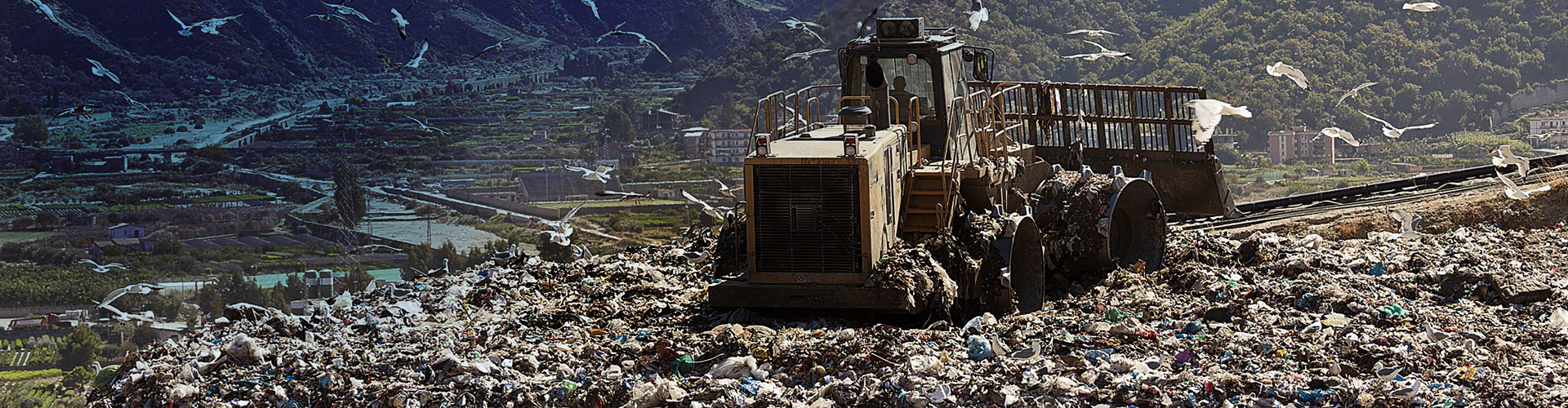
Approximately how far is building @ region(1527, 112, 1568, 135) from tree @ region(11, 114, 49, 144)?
37740 mm

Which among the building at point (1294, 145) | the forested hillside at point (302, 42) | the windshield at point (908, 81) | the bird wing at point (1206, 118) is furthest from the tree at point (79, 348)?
the building at point (1294, 145)

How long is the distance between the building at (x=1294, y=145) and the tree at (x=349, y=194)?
69.8 feet

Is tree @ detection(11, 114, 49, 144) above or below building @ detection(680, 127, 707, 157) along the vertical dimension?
above

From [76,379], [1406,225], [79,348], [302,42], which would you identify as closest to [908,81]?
[1406,225]

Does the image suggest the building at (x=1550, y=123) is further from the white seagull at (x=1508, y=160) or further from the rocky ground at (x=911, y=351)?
the rocky ground at (x=911, y=351)

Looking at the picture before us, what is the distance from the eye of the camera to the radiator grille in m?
8.66

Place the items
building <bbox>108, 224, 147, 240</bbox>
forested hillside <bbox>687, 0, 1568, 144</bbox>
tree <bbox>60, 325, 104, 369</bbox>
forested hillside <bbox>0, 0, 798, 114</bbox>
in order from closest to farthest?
tree <bbox>60, 325, 104, 369</bbox> < building <bbox>108, 224, 147, 240</bbox> < forested hillside <bbox>687, 0, 1568, 144</bbox> < forested hillside <bbox>0, 0, 798, 114</bbox>

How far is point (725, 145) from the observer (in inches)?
1252

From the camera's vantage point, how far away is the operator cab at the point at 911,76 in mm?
10562

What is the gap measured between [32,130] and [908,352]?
35032 millimetres

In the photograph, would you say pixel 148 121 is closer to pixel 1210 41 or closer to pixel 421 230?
pixel 421 230

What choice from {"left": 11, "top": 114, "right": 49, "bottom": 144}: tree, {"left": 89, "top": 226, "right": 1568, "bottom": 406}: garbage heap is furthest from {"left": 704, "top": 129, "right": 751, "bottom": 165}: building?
{"left": 89, "top": 226, "right": 1568, "bottom": 406}: garbage heap

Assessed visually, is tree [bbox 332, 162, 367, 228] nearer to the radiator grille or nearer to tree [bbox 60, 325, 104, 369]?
tree [bbox 60, 325, 104, 369]

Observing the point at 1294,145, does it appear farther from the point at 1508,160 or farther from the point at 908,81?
the point at 908,81
